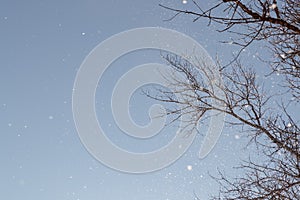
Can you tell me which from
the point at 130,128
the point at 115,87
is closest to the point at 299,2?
the point at 130,128

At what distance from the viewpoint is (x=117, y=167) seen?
25.0 feet

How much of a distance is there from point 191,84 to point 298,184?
6.01ft

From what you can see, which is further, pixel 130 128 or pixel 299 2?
pixel 130 128

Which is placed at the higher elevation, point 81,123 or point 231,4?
point 81,123

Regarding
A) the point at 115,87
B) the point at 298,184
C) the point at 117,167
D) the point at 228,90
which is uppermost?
the point at 115,87

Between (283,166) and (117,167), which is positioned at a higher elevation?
(117,167)

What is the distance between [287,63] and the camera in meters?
3.67

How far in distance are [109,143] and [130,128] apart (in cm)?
122

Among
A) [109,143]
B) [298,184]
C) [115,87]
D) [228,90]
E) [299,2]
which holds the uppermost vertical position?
[115,87]

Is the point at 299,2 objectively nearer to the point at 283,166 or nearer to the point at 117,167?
the point at 283,166

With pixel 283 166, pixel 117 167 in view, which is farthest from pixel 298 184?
pixel 117 167

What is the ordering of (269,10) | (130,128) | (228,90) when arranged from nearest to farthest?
(269,10) → (228,90) → (130,128)

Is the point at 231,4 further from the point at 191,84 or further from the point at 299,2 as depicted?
the point at 191,84

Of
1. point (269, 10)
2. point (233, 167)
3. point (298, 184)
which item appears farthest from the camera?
point (233, 167)
